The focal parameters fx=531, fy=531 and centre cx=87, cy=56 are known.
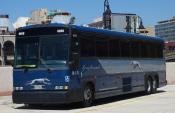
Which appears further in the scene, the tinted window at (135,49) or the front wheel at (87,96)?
the tinted window at (135,49)

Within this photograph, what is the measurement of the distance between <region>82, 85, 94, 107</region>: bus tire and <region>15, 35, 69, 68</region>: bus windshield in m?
1.59

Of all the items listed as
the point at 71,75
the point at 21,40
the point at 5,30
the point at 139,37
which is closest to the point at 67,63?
the point at 71,75

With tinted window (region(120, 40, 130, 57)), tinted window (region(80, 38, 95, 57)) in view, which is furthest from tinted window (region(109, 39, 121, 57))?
tinted window (region(80, 38, 95, 57))

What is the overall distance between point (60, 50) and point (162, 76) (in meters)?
11.1

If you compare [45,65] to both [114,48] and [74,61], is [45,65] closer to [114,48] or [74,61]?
[74,61]

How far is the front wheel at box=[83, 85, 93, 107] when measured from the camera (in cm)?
1772

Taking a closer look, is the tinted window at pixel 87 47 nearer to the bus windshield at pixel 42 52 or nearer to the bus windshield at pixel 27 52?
the bus windshield at pixel 42 52

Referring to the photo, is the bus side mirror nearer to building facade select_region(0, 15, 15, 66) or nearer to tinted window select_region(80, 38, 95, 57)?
tinted window select_region(80, 38, 95, 57)

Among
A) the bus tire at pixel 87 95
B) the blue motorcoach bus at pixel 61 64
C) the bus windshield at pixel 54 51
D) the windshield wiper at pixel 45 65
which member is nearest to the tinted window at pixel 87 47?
the blue motorcoach bus at pixel 61 64

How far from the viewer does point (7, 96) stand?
23938 mm

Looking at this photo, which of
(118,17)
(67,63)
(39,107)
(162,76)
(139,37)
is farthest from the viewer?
(118,17)

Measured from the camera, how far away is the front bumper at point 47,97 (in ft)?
54.3

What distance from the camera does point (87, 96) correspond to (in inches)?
705

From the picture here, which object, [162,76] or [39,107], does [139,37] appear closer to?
[162,76]
